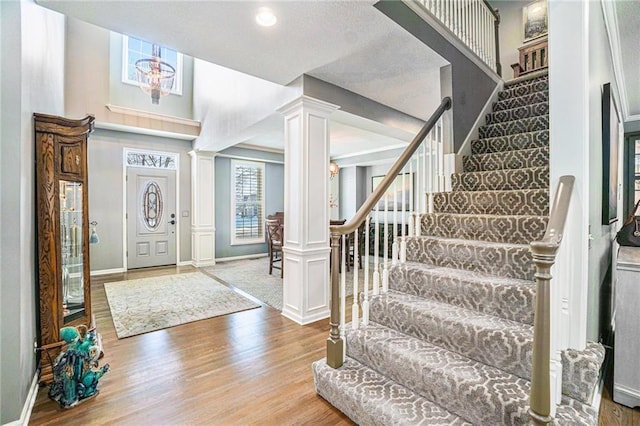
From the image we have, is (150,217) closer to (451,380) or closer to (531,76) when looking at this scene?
(451,380)

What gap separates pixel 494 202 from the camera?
260 centimetres

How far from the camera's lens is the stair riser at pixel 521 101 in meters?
3.48

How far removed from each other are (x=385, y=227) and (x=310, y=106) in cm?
167

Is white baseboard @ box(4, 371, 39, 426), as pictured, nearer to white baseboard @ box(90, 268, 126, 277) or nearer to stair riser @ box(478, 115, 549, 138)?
white baseboard @ box(90, 268, 126, 277)

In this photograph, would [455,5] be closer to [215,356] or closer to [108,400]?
[215,356]

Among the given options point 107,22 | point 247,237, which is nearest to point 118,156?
point 247,237

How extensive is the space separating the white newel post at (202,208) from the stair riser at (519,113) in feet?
17.4

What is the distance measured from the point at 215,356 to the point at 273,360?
52cm

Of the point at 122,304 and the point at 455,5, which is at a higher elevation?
the point at 455,5

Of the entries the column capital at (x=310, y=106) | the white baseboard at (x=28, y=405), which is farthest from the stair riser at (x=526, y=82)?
the white baseboard at (x=28, y=405)

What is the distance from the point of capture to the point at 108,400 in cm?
199

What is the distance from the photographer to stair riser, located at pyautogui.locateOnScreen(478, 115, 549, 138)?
3148 mm

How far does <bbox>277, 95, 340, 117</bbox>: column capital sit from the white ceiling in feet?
0.87

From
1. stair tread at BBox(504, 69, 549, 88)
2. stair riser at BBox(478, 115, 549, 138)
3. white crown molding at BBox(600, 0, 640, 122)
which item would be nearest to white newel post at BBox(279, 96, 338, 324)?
stair riser at BBox(478, 115, 549, 138)
